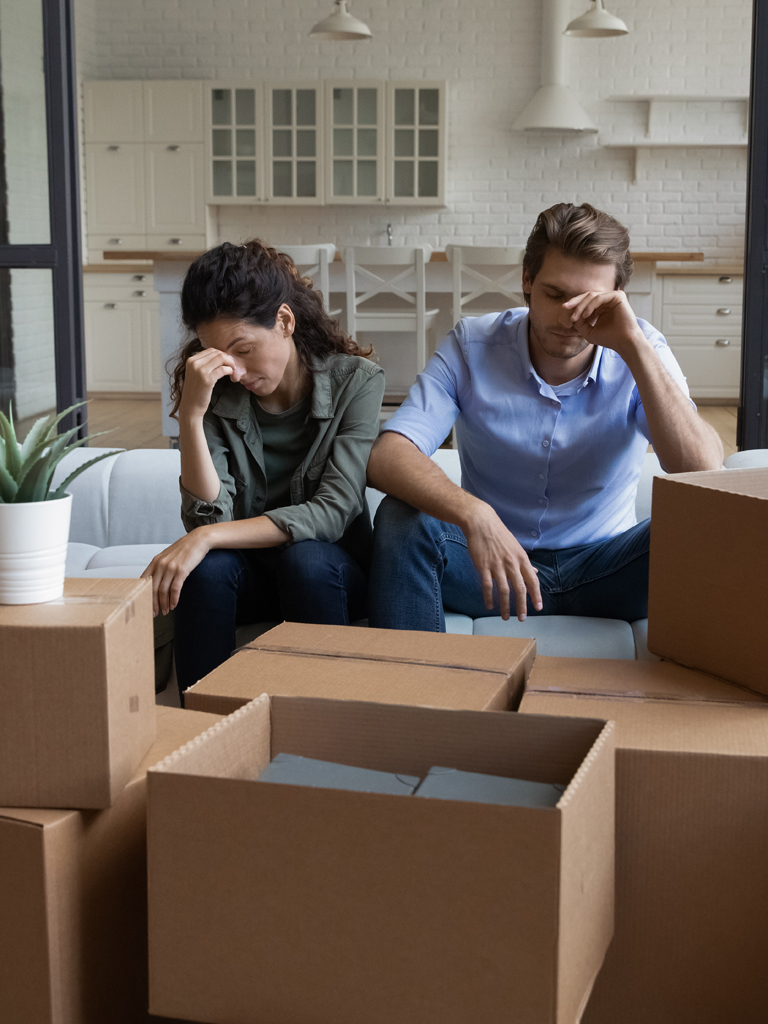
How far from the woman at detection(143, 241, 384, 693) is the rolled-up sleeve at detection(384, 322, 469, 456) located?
6 centimetres

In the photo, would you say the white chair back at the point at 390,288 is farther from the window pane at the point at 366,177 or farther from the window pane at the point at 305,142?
the window pane at the point at 305,142

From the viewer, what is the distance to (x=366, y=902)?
741 mm

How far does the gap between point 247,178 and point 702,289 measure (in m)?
3.09

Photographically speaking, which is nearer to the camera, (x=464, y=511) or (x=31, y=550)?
(x=31, y=550)

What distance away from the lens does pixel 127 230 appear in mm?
6941

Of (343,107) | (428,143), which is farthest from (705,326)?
(343,107)

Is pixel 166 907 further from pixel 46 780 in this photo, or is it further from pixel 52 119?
pixel 52 119

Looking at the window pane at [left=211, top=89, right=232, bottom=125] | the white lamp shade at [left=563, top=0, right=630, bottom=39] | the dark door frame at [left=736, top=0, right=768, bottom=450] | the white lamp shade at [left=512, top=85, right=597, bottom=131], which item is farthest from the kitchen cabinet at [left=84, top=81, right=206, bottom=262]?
the dark door frame at [left=736, top=0, right=768, bottom=450]

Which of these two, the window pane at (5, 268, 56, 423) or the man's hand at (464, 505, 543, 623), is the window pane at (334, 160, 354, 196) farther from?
the man's hand at (464, 505, 543, 623)

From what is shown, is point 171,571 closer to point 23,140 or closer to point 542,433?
point 542,433

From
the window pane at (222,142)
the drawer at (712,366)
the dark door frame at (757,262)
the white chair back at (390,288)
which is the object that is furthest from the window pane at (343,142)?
the dark door frame at (757,262)

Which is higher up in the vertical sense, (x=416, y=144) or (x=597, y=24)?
(x=597, y=24)

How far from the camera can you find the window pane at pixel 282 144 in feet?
22.2

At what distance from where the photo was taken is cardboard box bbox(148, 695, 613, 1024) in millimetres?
711
